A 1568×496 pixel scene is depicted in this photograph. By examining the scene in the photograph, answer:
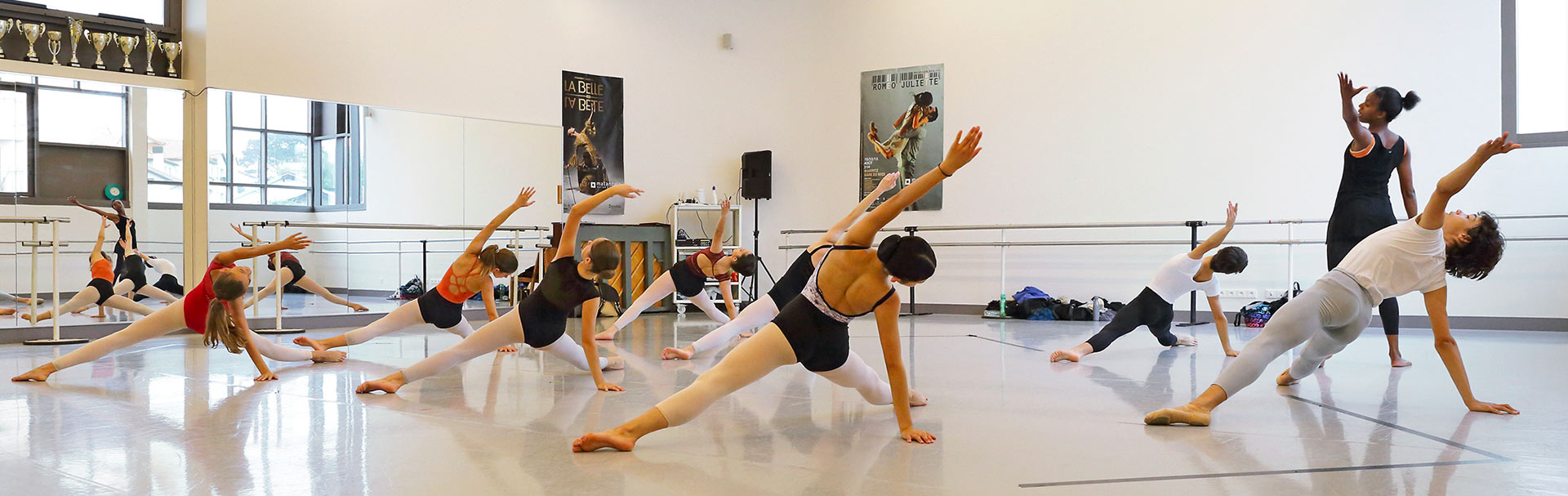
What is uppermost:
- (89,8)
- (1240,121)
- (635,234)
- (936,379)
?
(89,8)

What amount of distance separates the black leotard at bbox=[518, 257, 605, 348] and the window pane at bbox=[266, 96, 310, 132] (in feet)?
13.1

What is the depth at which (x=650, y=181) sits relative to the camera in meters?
8.60

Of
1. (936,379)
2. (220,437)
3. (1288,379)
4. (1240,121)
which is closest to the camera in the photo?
(220,437)

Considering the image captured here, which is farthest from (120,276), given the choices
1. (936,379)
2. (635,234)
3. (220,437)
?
(936,379)

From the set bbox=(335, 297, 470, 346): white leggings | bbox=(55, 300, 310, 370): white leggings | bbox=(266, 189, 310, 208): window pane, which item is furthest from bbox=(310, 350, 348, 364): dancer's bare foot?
bbox=(266, 189, 310, 208): window pane

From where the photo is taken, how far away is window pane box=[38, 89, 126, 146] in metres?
5.74

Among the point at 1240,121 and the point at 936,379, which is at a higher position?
the point at 1240,121

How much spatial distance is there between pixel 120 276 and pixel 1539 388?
754 cm

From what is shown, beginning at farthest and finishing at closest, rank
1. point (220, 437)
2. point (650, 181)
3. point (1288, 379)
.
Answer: point (650, 181), point (1288, 379), point (220, 437)

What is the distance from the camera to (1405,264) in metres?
2.85

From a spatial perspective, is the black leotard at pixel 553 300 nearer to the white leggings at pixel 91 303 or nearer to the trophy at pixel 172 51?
the white leggings at pixel 91 303

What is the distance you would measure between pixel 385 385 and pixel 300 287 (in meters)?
3.82

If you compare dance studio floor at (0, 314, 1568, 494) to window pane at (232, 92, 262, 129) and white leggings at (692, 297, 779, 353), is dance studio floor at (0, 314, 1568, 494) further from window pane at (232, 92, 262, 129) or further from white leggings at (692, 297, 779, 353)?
window pane at (232, 92, 262, 129)

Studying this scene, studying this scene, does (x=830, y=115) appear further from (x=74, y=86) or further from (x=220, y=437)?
(x=220, y=437)
